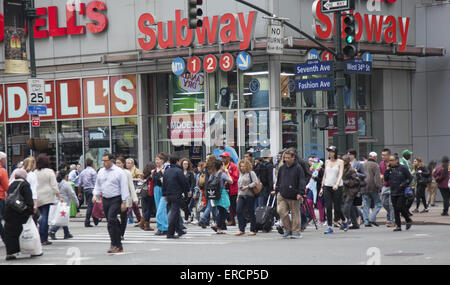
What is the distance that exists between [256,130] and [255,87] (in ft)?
5.00

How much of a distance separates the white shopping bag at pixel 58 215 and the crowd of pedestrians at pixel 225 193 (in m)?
0.26

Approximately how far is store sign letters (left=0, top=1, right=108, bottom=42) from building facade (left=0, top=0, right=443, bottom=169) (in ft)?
0.14

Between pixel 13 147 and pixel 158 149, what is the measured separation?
24.2 ft

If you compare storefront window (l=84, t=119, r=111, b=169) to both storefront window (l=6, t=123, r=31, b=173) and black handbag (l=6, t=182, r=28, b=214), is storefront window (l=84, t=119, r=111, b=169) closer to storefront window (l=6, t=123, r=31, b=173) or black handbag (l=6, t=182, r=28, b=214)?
storefront window (l=6, t=123, r=31, b=173)

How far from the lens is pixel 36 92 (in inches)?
1033

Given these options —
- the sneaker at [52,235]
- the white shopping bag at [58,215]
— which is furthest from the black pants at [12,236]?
the sneaker at [52,235]

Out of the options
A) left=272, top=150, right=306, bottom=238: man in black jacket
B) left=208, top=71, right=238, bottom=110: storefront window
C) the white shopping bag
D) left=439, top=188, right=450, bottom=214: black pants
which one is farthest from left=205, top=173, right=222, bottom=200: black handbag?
left=208, top=71, right=238, bottom=110: storefront window

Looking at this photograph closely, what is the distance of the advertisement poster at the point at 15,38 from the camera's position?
27297mm

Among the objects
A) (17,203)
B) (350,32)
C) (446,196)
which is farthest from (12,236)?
(446,196)

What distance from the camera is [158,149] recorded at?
32.7 meters

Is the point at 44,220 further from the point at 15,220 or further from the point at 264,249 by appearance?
the point at 264,249

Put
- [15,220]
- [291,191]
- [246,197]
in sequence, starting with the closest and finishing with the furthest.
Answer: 1. [15,220]
2. [291,191]
3. [246,197]
